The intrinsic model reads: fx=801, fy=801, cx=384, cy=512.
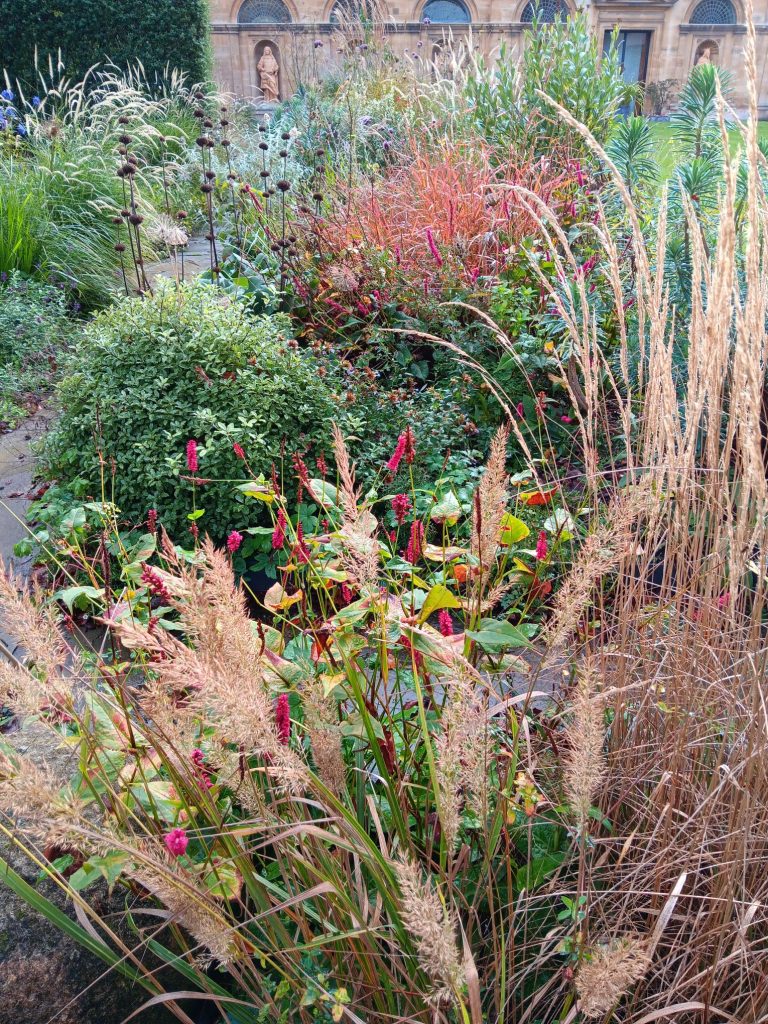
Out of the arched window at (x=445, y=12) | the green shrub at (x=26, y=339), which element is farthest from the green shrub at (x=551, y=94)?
the arched window at (x=445, y=12)

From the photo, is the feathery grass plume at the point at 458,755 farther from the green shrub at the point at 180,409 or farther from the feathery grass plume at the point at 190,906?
the green shrub at the point at 180,409

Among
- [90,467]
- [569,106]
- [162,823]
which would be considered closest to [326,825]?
[162,823]

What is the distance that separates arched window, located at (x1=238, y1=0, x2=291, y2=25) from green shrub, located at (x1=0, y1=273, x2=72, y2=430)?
23.4 meters

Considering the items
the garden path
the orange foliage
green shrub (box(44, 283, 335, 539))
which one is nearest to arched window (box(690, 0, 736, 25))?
the garden path

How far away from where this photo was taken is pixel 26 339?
481cm

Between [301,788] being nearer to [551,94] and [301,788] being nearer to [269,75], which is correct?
[551,94]

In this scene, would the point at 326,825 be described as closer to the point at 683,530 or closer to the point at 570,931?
the point at 570,931

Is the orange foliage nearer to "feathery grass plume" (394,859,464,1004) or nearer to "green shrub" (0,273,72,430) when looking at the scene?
"green shrub" (0,273,72,430)

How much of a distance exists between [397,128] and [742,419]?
7577 mm

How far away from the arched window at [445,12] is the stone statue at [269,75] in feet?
15.7

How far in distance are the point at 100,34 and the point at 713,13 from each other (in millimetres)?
21953

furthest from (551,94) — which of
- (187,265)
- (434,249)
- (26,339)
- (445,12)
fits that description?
(445,12)

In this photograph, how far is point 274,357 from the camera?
10.8 feet

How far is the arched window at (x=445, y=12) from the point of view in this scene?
24.5 meters
